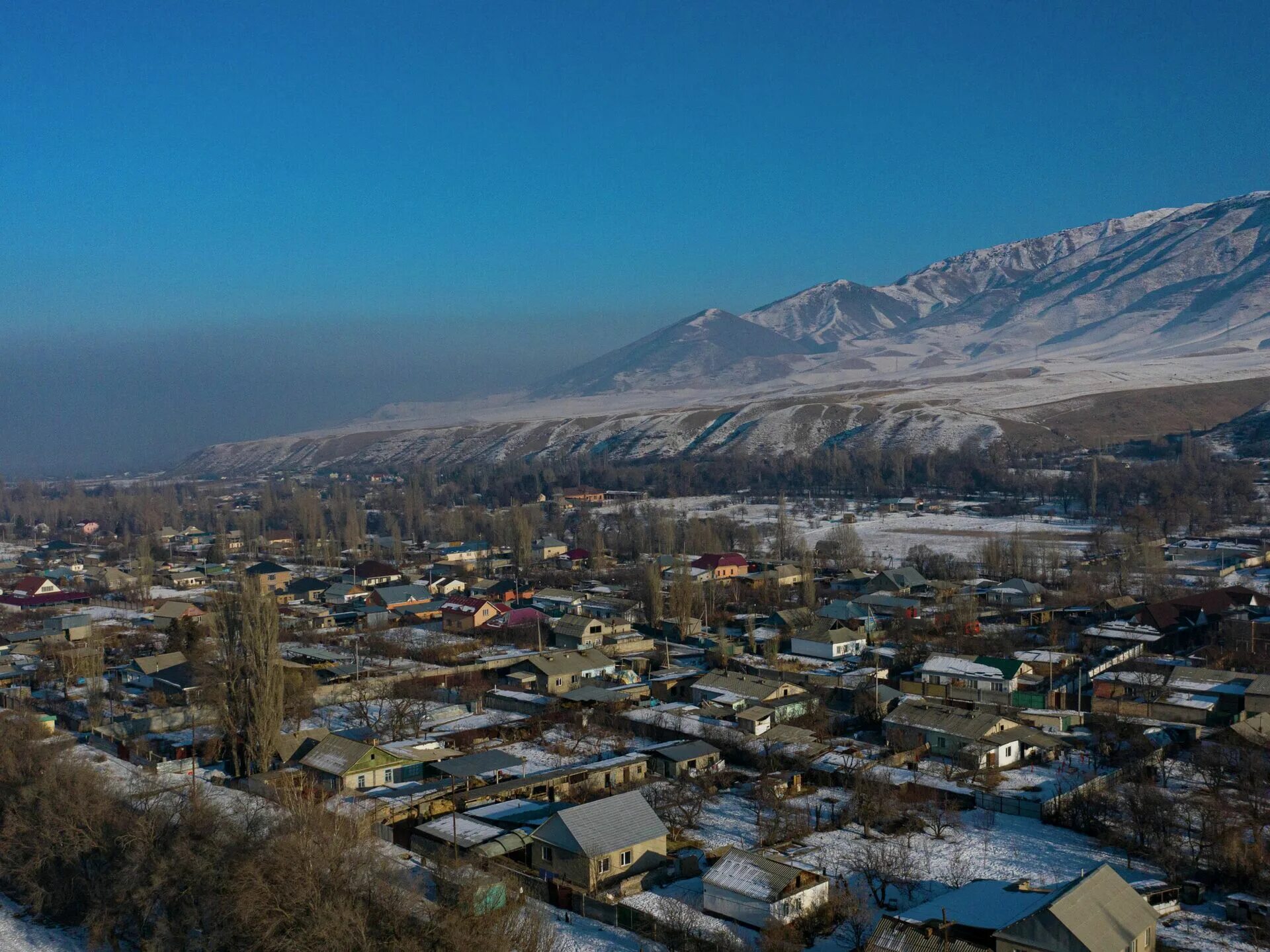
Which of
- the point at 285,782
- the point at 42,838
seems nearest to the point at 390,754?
the point at 285,782

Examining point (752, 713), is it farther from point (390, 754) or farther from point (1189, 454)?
point (1189, 454)

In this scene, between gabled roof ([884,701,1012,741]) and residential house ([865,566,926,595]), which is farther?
residential house ([865,566,926,595])

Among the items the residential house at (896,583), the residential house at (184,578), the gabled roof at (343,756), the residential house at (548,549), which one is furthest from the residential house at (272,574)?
→ the gabled roof at (343,756)

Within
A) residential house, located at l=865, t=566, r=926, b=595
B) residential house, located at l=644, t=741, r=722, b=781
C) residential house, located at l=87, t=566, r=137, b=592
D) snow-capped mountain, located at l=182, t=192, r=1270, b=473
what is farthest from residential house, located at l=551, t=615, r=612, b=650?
snow-capped mountain, located at l=182, t=192, r=1270, b=473

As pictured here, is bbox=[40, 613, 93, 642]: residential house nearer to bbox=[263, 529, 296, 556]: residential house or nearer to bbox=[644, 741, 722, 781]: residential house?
bbox=[644, 741, 722, 781]: residential house

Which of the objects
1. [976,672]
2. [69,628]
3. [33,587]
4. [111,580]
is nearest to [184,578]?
Result: [111,580]

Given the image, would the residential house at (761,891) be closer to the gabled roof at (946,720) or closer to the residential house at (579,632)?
the gabled roof at (946,720)

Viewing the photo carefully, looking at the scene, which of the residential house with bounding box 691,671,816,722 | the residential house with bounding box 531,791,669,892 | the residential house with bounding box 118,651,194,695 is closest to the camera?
the residential house with bounding box 531,791,669,892
